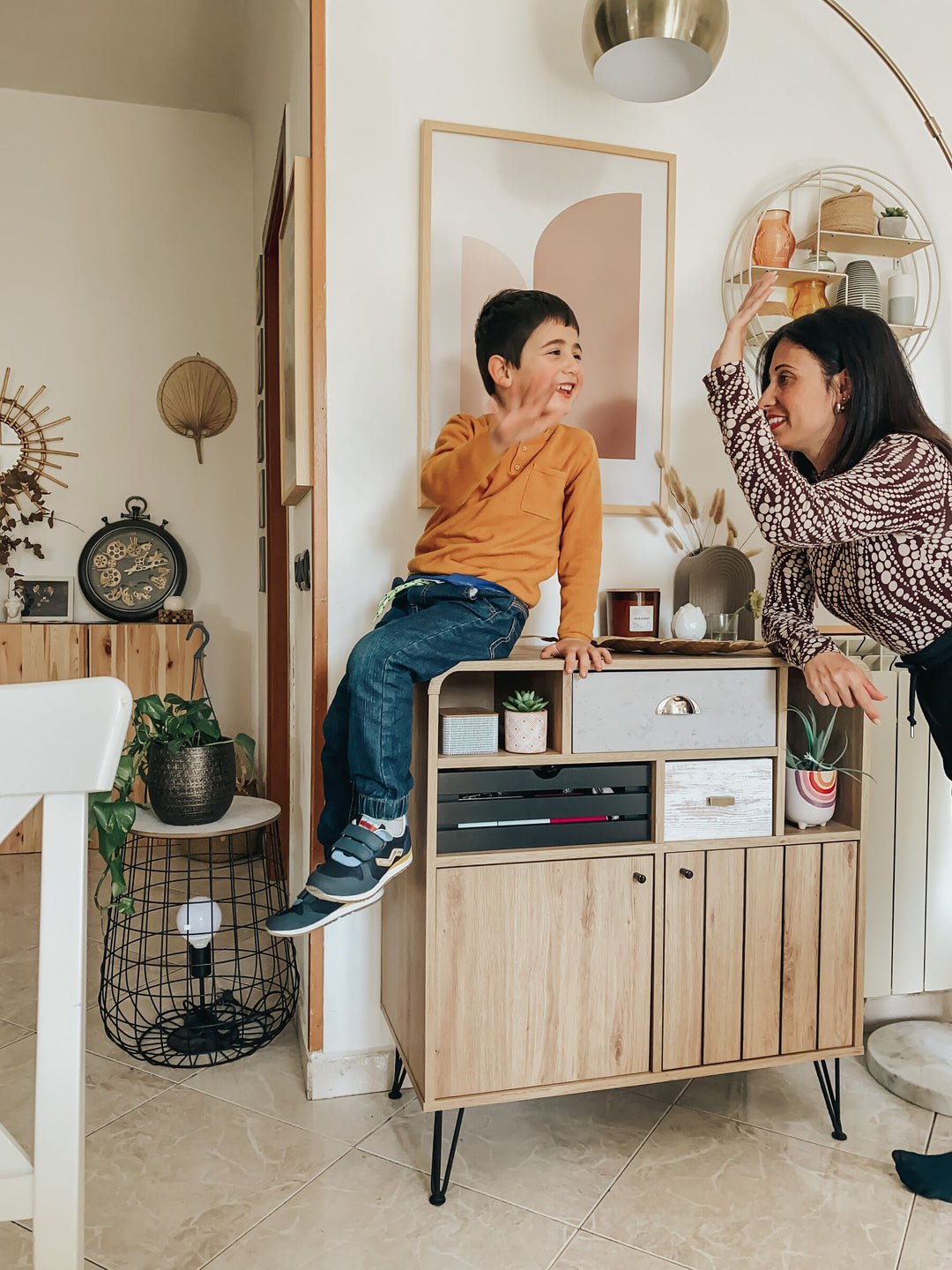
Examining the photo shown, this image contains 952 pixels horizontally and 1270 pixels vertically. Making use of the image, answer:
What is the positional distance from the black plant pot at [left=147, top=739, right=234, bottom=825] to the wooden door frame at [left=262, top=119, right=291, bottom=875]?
771mm

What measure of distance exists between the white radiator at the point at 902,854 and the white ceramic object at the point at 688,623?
0.44 metres

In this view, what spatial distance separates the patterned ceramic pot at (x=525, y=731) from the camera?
1.61 metres

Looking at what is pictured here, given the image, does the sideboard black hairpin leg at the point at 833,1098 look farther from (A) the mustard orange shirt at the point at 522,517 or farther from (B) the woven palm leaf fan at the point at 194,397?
(B) the woven palm leaf fan at the point at 194,397

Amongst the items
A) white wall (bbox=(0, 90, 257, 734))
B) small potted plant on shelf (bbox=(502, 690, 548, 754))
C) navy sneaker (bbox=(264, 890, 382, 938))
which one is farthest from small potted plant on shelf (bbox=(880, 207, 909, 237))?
white wall (bbox=(0, 90, 257, 734))

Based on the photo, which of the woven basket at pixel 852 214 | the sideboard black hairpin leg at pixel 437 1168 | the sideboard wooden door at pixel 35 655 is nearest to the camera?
the sideboard black hairpin leg at pixel 437 1168

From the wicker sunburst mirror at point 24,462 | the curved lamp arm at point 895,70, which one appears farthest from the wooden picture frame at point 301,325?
the wicker sunburst mirror at point 24,462

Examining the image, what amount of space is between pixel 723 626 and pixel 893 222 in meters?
1.04

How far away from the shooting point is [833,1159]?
169cm

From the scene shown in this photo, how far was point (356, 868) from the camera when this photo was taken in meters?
1.50

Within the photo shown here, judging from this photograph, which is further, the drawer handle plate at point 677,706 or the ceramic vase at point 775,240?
the ceramic vase at point 775,240

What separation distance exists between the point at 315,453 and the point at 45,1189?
1480 millimetres

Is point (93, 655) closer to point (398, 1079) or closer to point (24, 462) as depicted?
point (24, 462)

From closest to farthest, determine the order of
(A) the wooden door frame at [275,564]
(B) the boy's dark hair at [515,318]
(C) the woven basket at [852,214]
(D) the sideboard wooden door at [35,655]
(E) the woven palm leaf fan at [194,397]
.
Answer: (B) the boy's dark hair at [515,318], (C) the woven basket at [852,214], (A) the wooden door frame at [275,564], (D) the sideboard wooden door at [35,655], (E) the woven palm leaf fan at [194,397]

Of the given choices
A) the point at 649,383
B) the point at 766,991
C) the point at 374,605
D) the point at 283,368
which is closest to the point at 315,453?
the point at 374,605
